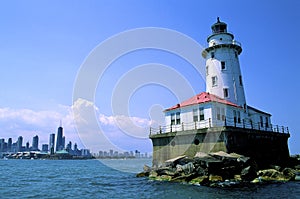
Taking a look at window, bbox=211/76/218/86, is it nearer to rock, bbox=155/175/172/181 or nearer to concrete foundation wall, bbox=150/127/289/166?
concrete foundation wall, bbox=150/127/289/166

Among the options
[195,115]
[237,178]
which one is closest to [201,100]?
[195,115]

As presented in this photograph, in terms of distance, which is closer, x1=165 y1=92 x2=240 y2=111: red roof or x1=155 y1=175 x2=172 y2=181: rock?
x1=155 y1=175 x2=172 y2=181: rock

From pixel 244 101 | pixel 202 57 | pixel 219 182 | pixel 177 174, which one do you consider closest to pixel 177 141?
pixel 177 174

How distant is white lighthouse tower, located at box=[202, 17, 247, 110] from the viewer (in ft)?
104

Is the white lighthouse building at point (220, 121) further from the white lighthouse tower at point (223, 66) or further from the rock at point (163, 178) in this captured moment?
the rock at point (163, 178)

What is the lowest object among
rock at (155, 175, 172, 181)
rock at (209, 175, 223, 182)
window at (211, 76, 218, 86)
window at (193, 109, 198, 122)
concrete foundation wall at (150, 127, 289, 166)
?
rock at (155, 175, 172, 181)

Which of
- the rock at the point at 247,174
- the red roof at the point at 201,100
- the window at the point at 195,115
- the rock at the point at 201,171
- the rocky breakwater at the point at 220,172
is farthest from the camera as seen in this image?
the window at the point at 195,115

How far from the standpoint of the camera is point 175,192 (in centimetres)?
1762

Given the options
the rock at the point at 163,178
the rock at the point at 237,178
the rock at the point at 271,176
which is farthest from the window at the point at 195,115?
the rock at the point at 271,176

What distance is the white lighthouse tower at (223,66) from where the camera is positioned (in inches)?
1248

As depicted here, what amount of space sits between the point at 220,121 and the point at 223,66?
8990 millimetres

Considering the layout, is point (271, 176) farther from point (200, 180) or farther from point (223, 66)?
point (223, 66)

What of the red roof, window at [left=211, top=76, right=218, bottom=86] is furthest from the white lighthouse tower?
the red roof

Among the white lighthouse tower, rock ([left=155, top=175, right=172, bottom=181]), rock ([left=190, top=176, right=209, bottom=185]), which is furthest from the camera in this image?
the white lighthouse tower
